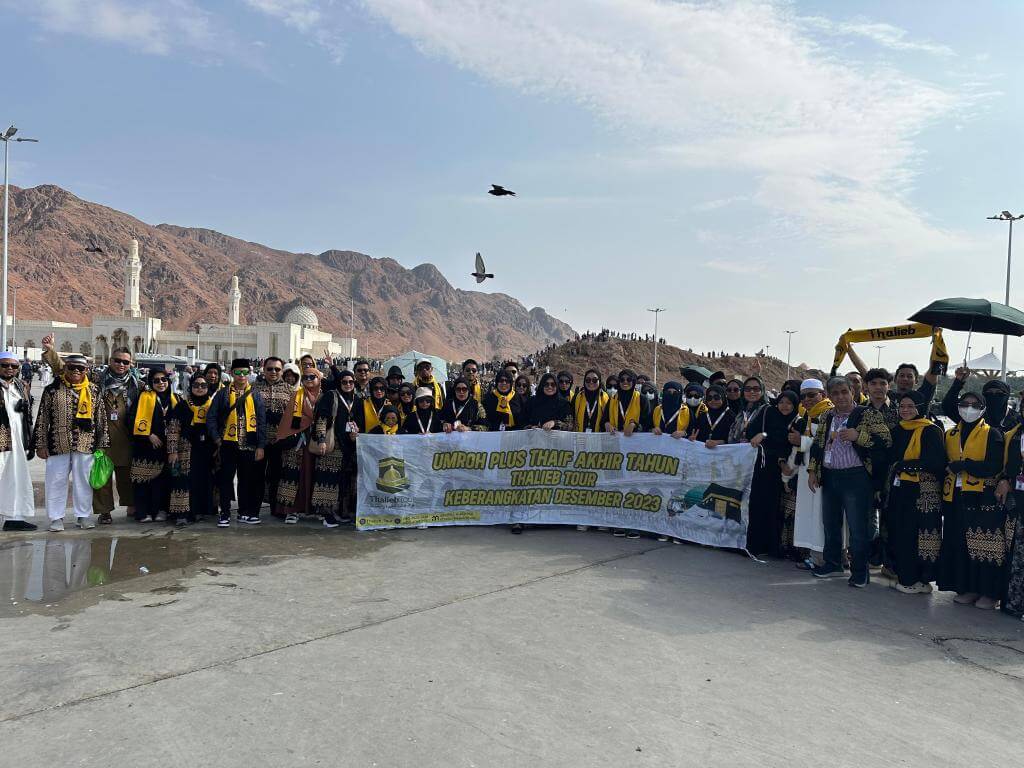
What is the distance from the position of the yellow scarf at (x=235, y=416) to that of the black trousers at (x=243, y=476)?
140 mm

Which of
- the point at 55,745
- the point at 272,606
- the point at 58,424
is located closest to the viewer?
the point at 55,745

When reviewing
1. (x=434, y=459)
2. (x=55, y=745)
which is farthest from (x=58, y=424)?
(x=55, y=745)

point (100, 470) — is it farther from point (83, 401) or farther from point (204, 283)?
point (204, 283)

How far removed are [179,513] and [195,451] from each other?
0.65 m

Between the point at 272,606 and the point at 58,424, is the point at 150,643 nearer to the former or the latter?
the point at 272,606

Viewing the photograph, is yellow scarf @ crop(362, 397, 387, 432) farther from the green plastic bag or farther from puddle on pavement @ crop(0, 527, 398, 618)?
the green plastic bag

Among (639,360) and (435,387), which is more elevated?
(639,360)

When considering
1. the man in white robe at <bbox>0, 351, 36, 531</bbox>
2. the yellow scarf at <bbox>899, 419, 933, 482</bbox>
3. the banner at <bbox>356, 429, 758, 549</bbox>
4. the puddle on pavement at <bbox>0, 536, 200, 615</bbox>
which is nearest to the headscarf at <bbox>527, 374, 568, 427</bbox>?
the banner at <bbox>356, 429, 758, 549</bbox>

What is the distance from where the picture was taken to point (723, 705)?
3441mm

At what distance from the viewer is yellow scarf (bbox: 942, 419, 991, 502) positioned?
17.1 ft

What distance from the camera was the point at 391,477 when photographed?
289 inches

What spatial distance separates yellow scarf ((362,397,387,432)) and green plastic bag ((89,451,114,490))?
2.52 meters

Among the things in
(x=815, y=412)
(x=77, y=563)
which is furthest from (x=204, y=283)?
(x=815, y=412)

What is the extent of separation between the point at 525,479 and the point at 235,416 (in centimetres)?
306
